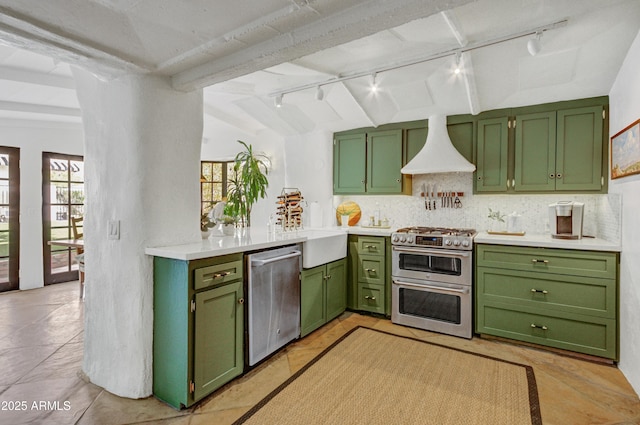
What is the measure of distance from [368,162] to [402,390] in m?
2.58

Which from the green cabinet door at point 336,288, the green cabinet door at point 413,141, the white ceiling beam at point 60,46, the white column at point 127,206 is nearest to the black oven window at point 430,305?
the green cabinet door at point 336,288

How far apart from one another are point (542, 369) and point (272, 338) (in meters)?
2.12

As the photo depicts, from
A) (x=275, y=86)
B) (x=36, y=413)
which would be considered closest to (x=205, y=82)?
(x=275, y=86)

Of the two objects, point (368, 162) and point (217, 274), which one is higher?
point (368, 162)

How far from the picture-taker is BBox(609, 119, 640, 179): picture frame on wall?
2.14m

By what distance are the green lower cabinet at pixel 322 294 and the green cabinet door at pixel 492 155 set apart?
1.74 metres

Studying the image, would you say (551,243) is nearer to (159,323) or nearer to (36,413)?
(159,323)

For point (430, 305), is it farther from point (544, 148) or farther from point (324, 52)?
point (324, 52)

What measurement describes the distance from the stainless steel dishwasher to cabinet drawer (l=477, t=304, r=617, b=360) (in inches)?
70.8

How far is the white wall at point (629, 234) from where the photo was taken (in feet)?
7.27

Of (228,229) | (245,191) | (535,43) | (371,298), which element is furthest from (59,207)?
(535,43)

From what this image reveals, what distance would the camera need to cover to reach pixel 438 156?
11.3ft

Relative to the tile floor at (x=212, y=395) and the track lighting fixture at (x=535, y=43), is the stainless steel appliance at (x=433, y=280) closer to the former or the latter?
the tile floor at (x=212, y=395)

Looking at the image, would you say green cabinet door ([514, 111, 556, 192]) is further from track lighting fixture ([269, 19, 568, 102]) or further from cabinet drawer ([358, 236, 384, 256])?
cabinet drawer ([358, 236, 384, 256])
